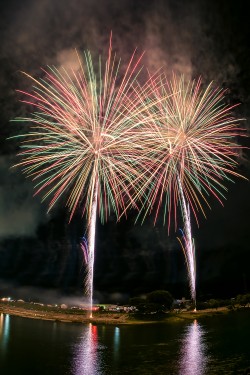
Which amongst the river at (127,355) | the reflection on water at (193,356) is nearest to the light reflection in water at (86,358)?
the river at (127,355)

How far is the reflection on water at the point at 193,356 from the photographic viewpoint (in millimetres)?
33969

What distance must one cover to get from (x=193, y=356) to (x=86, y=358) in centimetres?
1306

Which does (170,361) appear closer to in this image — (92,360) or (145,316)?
(92,360)

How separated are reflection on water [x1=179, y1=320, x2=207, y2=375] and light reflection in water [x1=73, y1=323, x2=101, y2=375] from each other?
9.12 metres

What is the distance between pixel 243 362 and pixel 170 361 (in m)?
7.93

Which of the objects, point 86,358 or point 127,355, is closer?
point 86,358

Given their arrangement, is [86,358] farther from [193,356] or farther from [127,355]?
[193,356]

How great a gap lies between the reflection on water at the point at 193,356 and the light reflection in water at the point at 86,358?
9.12 metres

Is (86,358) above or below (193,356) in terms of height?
below

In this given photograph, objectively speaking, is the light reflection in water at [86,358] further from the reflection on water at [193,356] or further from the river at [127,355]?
the reflection on water at [193,356]

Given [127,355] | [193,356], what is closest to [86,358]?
A: [127,355]

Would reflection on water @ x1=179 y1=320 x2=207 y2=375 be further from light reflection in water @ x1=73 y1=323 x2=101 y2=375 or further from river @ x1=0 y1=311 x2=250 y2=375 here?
light reflection in water @ x1=73 y1=323 x2=101 y2=375

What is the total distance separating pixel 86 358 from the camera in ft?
138

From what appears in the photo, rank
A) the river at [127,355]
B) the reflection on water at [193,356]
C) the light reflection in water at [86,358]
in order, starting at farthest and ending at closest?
the light reflection in water at [86,358]
the river at [127,355]
the reflection on water at [193,356]
